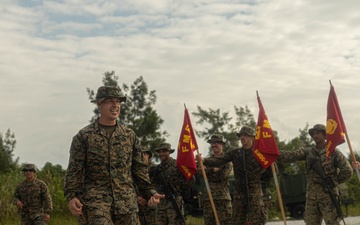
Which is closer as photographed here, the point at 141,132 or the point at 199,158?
the point at 199,158

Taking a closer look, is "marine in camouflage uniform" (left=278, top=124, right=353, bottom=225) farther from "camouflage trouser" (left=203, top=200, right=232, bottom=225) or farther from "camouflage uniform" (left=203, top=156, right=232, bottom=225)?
"camouflage trouser" (left=203, top=200, right=232, bottom=225)

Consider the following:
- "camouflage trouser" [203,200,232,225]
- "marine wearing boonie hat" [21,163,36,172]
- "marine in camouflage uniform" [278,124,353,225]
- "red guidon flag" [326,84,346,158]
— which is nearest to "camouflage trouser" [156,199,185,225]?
"camouflage trouser" [203,200,232,225]

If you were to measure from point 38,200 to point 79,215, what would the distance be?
895 centimetres

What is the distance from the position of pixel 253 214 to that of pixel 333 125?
7.01ft

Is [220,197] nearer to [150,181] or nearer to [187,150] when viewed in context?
[187,150]

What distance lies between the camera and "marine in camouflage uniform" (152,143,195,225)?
1304cm

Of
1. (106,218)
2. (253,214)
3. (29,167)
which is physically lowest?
(253,214)

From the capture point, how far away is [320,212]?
11.6m

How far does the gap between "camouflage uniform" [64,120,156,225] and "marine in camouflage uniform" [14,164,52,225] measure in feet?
28.4

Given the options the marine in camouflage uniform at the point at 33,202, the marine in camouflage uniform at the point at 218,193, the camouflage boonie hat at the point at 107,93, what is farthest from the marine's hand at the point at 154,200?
the marine in camouflage uniform at the point at 33,202

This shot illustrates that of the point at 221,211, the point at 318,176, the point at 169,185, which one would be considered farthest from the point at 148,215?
the point at 318,176

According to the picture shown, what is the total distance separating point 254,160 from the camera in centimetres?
1215

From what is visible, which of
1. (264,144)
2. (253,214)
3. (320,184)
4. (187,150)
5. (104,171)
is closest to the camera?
(104,171)

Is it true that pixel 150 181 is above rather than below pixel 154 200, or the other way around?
above
